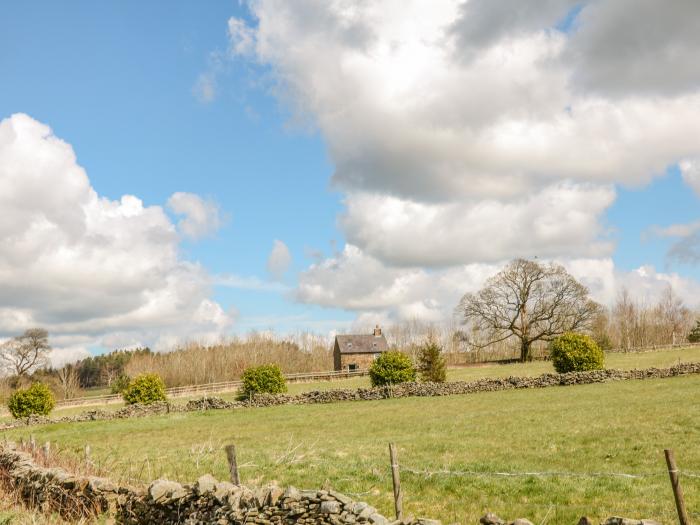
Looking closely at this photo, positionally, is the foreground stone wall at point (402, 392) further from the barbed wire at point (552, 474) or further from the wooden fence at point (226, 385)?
the barbed wire at point (552, 474)

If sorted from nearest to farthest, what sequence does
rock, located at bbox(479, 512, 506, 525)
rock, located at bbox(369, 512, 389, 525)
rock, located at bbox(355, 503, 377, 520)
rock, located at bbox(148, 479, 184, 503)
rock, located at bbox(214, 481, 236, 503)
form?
1. rock, located at bbox(479, 512, 506, 525)
2. rock, located at bbox(369, 512, 389, 525)
3. rock, located at bbox(355, 503, 377, 520)
4. rock, located at bbox(214, 481, 236, 503)
5. rock, located at bbox(148, 479, 184, 503)

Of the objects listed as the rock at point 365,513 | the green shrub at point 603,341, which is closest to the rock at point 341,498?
the rock at point 365,513

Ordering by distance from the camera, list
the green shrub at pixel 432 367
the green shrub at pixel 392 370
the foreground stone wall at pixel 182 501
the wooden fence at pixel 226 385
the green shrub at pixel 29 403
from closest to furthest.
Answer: the foreground stone wall at pixel 182 501, the green shrub at pixel 392 370, the green shrub at pixel 29 403, the green shrub at pixel 432 367, the wooden fence at pixel 226 385

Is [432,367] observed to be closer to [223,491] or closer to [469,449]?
[469,449]

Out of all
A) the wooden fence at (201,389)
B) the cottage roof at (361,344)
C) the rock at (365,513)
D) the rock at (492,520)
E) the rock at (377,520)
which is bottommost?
the rock at (492,520)

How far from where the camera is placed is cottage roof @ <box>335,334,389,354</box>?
74500mm

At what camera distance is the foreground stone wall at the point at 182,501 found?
7.17 meters

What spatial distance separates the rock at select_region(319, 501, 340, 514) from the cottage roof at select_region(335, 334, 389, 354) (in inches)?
2644

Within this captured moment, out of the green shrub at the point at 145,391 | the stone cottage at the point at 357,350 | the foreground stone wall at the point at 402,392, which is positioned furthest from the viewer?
the stone cottage at the point at 357,350

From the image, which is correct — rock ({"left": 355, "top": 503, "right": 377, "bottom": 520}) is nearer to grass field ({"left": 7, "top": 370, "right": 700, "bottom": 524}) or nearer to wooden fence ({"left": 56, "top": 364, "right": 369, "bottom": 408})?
grass field ({"left": 7, "top": 370, "right": 700, "bottom": 524})

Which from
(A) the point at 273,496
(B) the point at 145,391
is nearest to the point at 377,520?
(A) the point at 273,496

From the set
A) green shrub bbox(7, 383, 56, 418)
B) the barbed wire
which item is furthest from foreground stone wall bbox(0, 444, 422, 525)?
green shrub bbox(7, 383, 56, 418)

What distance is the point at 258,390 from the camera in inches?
1529

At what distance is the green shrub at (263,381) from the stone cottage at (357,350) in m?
34.4
